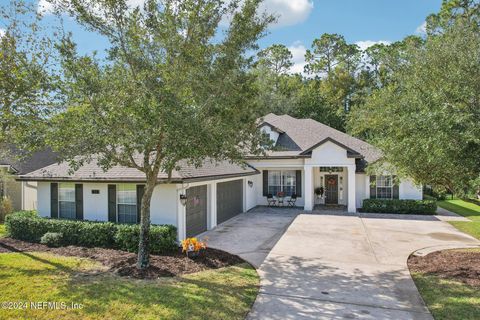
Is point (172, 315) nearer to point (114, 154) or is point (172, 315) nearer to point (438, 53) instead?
point (114, 154)

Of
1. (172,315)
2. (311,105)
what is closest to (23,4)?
(172,315)

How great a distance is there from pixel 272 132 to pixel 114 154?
1725 centimetres

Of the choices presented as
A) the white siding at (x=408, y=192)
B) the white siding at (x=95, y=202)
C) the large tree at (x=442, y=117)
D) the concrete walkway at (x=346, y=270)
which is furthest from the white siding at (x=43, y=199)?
the white siding at (x=408, y=192)

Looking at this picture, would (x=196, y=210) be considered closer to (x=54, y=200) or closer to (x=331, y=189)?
(x=54, y=200)

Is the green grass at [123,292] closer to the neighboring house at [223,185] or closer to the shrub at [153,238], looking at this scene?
the shrub at [153,238]

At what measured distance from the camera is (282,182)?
2373 centimetres

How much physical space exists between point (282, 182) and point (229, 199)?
20.7ft

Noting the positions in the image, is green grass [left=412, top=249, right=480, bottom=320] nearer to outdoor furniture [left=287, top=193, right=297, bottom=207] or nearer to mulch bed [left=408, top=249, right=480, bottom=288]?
mulch bed [left=408, top=249, right=480, bottom=288]

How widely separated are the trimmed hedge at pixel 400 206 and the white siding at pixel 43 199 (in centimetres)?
1818

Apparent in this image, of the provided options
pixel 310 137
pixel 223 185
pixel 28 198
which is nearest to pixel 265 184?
pixel 310 137

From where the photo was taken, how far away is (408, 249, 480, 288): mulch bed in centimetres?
911

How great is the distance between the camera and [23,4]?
11062 mm

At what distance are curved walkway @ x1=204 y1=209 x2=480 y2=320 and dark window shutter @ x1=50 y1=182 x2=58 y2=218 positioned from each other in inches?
300

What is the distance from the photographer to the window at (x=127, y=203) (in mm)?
13445
